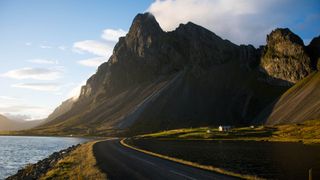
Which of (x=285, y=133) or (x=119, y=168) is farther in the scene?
(x=285, y=133)

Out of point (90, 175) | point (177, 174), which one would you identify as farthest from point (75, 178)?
point (177, 174)

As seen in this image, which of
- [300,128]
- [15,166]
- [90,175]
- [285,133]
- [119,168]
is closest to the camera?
[90,175]

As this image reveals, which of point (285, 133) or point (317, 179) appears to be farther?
point (285, 133)

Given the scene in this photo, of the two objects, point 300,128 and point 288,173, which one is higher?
point 300,128

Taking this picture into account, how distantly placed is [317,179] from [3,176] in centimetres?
5396

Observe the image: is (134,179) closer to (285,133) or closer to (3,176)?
(3,176)

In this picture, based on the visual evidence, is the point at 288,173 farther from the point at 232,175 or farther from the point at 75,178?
the point at 75,178

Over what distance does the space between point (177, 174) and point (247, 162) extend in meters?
19.9

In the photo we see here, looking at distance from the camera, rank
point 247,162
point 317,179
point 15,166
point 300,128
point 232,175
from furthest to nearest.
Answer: point 300,128 → point 15,166 → point 247,162 → point 232,175 → point 317,179

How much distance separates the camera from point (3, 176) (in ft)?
236

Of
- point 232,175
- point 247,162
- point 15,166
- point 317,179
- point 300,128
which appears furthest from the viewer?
point 300,128

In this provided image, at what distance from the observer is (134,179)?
4262 cm

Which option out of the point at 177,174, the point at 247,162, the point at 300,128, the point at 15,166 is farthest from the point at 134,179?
the point at 300,128

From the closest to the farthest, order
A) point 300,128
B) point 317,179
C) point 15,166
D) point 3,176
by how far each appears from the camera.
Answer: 1. point 317,179
2. point 3,176
3. point 15,166
4. point 300,128
